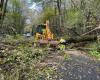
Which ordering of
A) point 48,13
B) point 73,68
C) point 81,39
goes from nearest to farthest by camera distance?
point 73,68
point 81,39
point 48,13

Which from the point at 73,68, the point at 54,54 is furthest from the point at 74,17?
the point at 73,68

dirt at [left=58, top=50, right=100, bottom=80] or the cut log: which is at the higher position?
the cut log

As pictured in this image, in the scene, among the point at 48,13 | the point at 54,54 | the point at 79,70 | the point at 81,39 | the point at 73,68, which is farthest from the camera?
the point at 48,13

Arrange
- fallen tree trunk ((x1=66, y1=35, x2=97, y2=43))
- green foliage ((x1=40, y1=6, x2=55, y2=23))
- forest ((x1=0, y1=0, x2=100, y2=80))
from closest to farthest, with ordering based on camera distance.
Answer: forest ((x1=0, y1=0, x2=100, y2=80)) → fallen tree trunk ((x1=66, y1=35, x2=97, y2=43)) → green foliage ((x1=40, y1=6, x2=55, y2=23))

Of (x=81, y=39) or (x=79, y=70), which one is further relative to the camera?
(x=81, y=39)

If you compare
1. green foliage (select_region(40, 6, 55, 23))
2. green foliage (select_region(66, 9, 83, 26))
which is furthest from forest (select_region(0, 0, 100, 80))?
green foliage (select_region(40, 6, 55, 23))

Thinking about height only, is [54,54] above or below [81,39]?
below

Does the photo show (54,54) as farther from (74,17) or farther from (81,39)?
(74,17)

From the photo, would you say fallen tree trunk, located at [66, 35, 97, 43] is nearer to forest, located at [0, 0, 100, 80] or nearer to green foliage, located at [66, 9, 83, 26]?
forest, located at [0, 0, 100, 80]

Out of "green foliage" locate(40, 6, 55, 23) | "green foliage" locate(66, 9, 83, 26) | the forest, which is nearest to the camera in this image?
the forest

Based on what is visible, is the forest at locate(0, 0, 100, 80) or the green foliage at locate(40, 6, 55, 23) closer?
the forest at locate(0, 0, 100, 80)

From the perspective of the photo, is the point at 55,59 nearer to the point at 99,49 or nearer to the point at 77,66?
the point at 77,66

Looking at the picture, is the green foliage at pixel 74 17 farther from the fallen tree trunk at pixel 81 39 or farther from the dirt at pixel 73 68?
the dirt at pixel 73 68

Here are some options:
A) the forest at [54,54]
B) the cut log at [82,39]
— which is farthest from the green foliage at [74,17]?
the cut log at [82,39]
